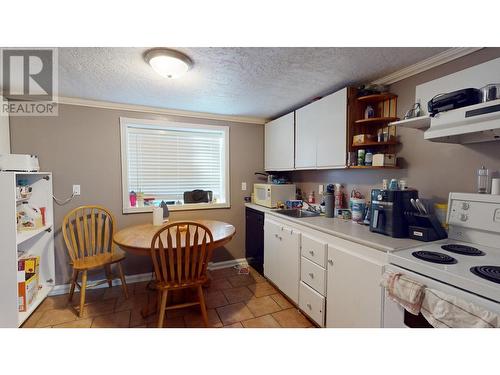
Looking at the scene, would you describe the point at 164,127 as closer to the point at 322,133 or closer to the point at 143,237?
the point at 143,237

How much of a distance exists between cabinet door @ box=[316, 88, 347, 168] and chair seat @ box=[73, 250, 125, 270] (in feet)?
7.54

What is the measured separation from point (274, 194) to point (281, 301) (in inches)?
47.3

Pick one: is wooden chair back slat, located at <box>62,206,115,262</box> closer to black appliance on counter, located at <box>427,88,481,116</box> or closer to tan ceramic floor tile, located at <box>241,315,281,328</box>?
tan ceramic floor tile, located at <box>241,315,281,328</box>

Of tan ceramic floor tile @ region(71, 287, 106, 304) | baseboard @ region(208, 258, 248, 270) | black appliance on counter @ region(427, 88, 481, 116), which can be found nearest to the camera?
black appliance on counter @ region(427, 88, 481, 116)

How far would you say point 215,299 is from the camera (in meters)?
2.19

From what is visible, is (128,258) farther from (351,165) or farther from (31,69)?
(351,165)

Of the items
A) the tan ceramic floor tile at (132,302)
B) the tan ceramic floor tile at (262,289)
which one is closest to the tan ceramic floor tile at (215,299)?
the tan ceramic floor tile at (262,289)

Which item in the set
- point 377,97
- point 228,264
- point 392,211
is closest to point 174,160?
point 228,264

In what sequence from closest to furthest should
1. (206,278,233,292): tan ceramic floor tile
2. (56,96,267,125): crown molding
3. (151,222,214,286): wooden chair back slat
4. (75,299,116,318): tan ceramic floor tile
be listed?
(151,222,214,286): wooden chair back slat
(75,299,116,318): tan ceramic floor tile
(56,96,267,125): crown molding
(206,278,233,292): tan ceramic floor tile

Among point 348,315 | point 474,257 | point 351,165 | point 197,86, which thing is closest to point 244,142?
point 197,86

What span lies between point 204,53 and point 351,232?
164cm

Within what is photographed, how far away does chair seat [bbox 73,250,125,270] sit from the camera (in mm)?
1940

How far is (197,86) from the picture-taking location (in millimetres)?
1959

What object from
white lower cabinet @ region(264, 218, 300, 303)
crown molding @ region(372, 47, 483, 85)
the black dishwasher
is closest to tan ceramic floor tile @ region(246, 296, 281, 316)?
white lower cabinet @ region(264, 218, 300, 303)
